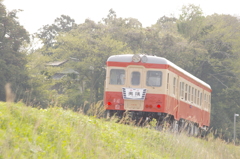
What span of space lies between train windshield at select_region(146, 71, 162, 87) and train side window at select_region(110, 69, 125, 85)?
0.84 m

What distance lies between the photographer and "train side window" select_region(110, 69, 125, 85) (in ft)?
54.7

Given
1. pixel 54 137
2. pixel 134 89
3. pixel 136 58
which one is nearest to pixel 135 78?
pixel 134 89

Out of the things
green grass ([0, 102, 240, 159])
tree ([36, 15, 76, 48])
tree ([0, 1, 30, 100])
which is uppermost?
tree ([36, 15, 76, 48])

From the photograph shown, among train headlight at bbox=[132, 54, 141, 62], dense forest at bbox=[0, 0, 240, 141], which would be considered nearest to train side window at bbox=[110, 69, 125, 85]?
train headlight at bbox=[132, 54, 141, 62]

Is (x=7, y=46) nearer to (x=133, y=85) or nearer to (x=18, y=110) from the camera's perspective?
(x=133, y=85)

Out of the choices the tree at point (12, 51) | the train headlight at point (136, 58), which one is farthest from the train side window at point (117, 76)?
the tree at point (12, 51)

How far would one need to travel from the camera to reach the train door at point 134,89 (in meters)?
16.4

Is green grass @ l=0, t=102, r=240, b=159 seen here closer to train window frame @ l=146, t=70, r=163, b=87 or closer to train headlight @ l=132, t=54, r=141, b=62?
train window frame @ l=146, t=70, r=163, b=87

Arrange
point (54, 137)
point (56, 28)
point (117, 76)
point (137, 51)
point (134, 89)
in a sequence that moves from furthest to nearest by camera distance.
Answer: point (56, 28), point (137, 51), point (117, 76), point (134, 89), point (54, 137)

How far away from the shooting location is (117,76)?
16.8 m

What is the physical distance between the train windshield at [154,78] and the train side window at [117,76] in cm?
84

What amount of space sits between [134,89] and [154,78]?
744 millimetres

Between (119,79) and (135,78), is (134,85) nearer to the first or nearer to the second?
(135,78)

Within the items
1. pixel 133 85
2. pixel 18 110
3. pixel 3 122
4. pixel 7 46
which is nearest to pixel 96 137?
pixel 18 110
